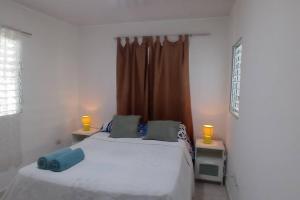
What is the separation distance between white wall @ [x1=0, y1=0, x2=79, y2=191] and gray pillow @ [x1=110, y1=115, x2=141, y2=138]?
40.9 inches

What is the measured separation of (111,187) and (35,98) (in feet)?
6.76

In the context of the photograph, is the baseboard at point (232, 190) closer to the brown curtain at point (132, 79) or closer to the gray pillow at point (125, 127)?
the gray pillow at point (125, 127)

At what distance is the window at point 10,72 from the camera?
8.25 ft

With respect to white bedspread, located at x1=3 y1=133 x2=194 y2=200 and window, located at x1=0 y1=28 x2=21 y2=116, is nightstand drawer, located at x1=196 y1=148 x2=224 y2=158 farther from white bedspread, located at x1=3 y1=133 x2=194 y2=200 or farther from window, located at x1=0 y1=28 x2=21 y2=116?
window, located at x1=0 y1=28 x2=21 y2=116

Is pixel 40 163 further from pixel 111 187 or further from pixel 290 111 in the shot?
pixel 290 111

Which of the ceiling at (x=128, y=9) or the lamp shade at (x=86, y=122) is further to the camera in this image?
the lamp shade at (x=86, y=122)

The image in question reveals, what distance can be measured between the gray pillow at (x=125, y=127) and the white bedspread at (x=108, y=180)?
698mm

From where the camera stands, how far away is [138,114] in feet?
11.6

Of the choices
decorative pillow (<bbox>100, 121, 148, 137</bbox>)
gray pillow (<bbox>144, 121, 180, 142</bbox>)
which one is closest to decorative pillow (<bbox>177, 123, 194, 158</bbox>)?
gray pillow (<bbox>144, 121, 180, 142</bbox>)

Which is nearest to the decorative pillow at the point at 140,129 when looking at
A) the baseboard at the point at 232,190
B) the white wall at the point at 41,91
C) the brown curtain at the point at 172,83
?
the brown curtain at the point at 172,83

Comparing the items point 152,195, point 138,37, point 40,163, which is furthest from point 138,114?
point 152,195

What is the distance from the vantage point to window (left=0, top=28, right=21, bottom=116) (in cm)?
251

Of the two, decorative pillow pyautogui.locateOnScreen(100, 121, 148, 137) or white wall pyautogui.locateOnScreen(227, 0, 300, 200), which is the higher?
white wall pyautogui.locateOnScreen(227, 0, 300, 200)

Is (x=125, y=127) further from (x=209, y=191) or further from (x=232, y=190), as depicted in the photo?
(x=232, y=190)
